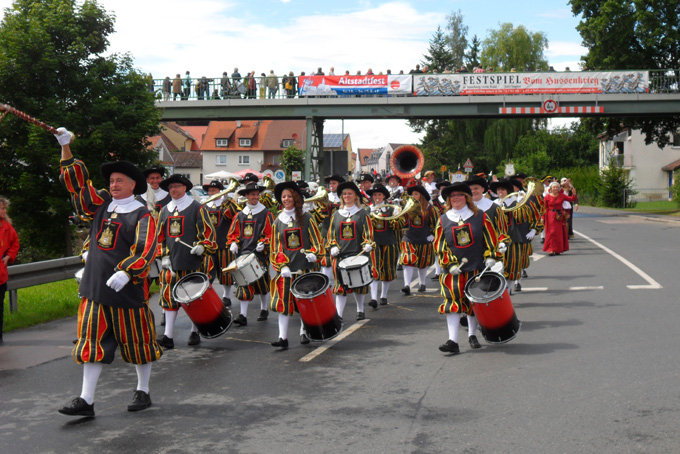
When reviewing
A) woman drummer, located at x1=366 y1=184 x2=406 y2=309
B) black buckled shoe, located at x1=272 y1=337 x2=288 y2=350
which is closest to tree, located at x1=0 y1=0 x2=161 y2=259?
woman drummer, located at x1=366 y1=184 x2=406 y2=309

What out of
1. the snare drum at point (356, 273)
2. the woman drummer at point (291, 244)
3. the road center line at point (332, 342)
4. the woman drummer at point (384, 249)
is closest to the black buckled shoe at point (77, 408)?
the road center line at point (332, 342)

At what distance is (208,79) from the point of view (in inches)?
1483

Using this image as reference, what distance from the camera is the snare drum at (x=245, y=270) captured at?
30.6 feet

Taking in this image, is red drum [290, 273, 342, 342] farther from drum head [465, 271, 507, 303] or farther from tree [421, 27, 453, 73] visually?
tree [421, 27, 453, 73]

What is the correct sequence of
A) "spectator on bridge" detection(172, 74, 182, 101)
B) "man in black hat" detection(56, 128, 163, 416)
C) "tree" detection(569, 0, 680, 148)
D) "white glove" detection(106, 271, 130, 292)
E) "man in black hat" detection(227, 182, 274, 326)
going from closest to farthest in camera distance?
"white glove" detection(106, 271, 130, 292) < "man in black hat" detection(56, 128, 163, 416) < "man in black hat" detection(227, 182, 274, 326) < "spectator on bridge" detection(172, 74, 182, 101) < "tree" detection(569, 0, 680, 148)

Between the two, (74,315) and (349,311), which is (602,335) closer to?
(349,311)

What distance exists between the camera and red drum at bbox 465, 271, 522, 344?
312 inches

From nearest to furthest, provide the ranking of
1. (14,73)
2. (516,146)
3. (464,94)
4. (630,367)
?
(630,367)
(14,73)
(464,94)
(516,146)

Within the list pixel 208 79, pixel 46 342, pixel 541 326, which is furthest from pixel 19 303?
pixel 208 79

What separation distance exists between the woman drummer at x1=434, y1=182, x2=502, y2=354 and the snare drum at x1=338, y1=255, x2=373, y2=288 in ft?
4.74

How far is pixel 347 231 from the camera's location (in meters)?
10.6

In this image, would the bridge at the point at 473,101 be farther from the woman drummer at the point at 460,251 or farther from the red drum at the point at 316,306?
the red drum at the point at 316,306

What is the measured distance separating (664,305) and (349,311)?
443 centimetres

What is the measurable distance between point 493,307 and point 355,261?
251 centimetres
